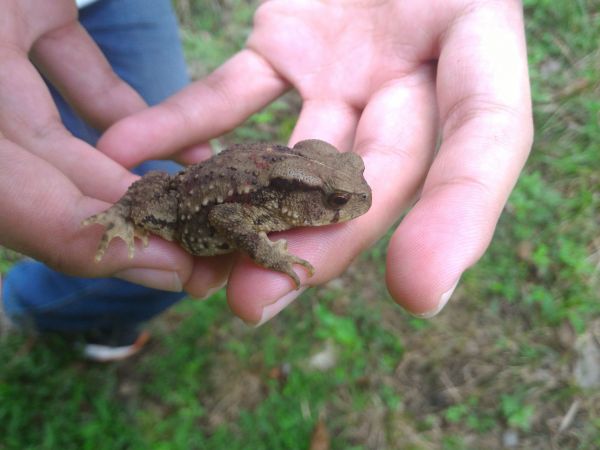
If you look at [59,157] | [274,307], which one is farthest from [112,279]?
[274,307]

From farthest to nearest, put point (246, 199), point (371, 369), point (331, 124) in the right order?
point (371, 369)
point (331, 124)
point (246, 199)

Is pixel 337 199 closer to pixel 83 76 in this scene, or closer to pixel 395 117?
pixel 395 117

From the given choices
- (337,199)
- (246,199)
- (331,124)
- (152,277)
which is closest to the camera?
(152,277)

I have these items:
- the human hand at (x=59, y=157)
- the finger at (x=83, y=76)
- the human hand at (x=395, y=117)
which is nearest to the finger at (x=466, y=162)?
the human hand at (x=395, y=117)

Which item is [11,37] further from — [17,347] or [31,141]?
[17,347]

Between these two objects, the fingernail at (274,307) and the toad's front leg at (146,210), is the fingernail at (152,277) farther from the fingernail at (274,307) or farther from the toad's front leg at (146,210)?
the fingernail at (274,307)

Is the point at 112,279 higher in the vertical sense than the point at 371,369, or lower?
higher

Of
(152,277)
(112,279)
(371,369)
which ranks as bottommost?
(371,369)
